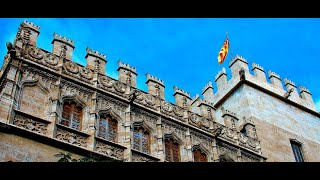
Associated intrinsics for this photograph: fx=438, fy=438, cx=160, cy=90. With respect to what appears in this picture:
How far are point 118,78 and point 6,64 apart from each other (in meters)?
4.13

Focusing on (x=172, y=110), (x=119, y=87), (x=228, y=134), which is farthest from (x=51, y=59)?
(x=228, y=134)

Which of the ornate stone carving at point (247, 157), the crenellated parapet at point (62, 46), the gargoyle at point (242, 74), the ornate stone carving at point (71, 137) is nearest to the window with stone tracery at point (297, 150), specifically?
the ornate stone carving at point (247, 157)

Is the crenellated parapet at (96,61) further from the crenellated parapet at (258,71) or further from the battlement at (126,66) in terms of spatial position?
the crenellated parapet at (258,71)

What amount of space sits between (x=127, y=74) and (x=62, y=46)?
2.52 m

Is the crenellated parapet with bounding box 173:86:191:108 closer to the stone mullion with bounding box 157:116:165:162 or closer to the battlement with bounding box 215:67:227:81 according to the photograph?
the stone mullion with bounding box 157:116:165:162

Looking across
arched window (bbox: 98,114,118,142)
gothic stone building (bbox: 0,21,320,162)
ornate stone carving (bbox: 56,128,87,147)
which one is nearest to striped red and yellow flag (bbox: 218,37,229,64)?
gothic stone building (bbox: 0,21,320,162)

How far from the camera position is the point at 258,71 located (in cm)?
2159

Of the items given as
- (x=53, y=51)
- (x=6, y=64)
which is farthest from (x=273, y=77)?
(x=6, y=64)

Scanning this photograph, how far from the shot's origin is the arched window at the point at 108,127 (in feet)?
43.3

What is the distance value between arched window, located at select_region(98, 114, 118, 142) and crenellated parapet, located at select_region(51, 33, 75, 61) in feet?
7.93

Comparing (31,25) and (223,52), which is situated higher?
(223,52)

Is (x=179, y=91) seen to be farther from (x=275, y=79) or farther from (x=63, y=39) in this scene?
(x=275, y=79)
